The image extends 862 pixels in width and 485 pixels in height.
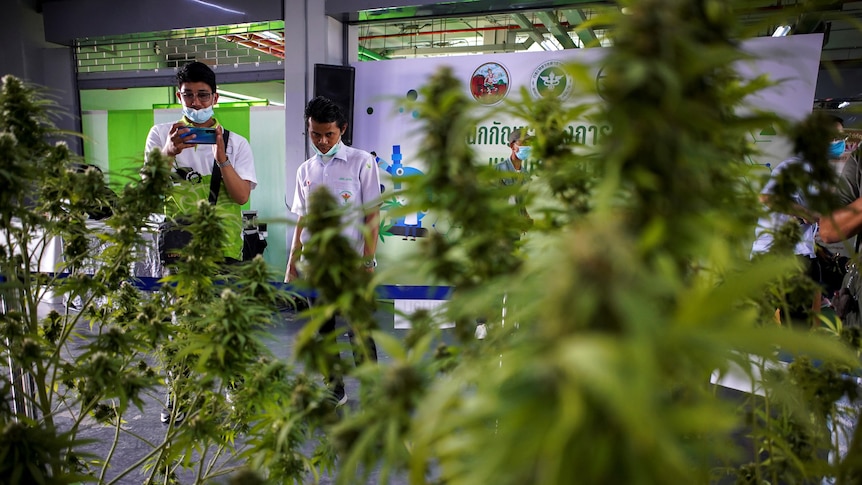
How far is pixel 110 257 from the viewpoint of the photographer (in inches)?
46.7

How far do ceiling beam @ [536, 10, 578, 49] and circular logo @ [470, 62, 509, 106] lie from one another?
695 mm

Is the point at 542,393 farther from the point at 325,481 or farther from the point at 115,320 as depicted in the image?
the point at 325,481

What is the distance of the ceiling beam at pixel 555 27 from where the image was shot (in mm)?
4184

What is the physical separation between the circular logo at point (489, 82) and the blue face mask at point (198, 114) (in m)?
1.90

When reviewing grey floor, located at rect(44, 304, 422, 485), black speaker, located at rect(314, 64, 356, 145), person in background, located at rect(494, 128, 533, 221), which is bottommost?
grey floor, located at rect(44, 304, 422, 485)

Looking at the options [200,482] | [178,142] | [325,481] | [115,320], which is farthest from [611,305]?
[178,142]

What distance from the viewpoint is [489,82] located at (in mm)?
3707

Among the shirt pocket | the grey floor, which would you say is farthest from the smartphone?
the grey floor

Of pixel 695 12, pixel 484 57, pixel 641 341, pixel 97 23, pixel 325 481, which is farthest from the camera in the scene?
pixel 97 23

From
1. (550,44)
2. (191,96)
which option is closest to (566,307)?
(191,96)

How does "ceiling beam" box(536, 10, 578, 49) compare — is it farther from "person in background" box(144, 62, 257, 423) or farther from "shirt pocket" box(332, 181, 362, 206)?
"person in background" box(144, 62, 257, 423)

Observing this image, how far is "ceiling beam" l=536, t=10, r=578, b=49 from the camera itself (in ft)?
13.7

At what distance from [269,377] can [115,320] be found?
2.54 feet

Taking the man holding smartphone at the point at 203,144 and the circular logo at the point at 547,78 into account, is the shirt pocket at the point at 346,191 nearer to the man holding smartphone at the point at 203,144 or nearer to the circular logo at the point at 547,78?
the man holding smartphone at the point at 203,144
